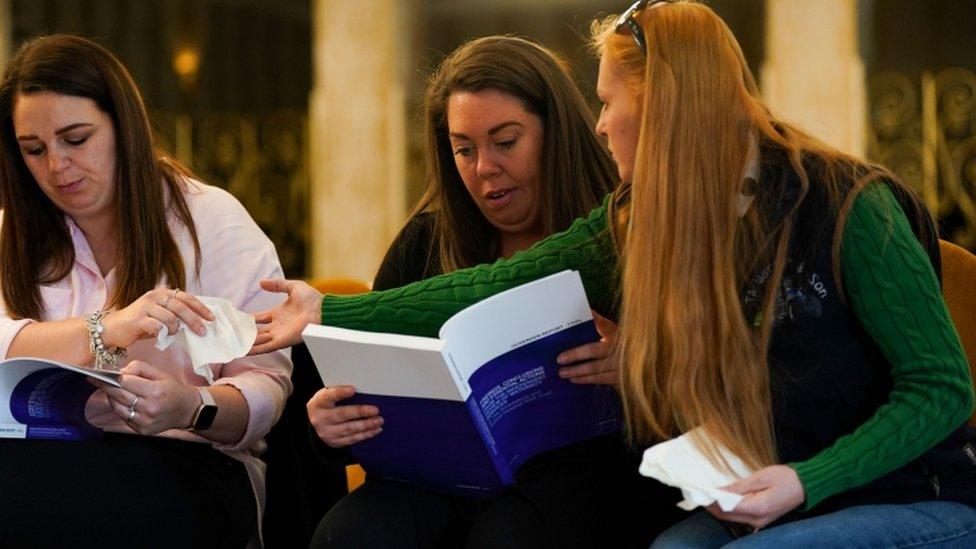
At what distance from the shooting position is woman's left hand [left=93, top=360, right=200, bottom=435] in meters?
2.33

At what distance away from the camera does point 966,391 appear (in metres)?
1.82

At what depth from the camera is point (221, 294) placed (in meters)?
2.64

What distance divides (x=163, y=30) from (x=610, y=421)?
17.3 ft

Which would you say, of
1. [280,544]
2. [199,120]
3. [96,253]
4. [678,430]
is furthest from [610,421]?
[199,120]

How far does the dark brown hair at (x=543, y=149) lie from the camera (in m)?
2.62

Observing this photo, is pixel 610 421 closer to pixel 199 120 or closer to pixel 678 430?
pixel 678 430

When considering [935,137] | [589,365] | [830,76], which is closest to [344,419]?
[589,365]

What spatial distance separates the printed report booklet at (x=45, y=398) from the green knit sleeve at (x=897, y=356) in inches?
46.4

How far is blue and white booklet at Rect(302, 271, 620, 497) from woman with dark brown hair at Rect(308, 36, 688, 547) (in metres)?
0.04

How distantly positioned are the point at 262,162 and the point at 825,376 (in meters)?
5.26

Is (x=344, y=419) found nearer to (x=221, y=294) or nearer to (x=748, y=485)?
(x=221, y=294)

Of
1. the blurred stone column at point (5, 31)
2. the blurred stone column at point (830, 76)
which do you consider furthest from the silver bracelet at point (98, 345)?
the blurred stone column at point (5, 31)

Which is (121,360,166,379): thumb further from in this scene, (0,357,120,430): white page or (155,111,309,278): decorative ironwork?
(155,111,309,278): decorative ironwork

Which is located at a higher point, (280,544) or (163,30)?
(163,30)
